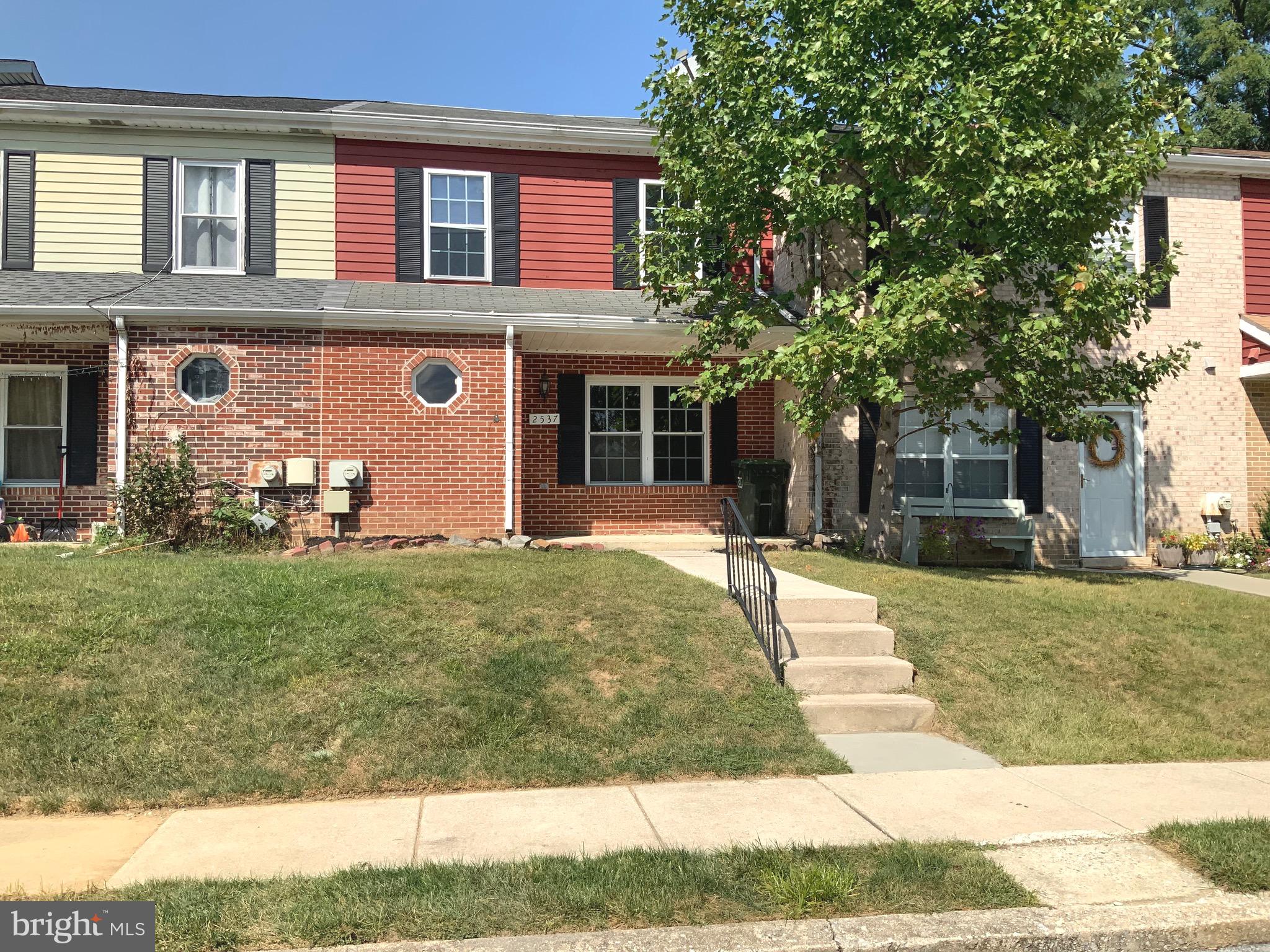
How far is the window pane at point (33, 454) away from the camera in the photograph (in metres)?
12.4

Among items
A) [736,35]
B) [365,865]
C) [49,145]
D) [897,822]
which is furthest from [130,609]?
[49,145]

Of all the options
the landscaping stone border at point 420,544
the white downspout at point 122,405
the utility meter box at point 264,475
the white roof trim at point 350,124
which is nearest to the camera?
the landscaping stone border at point 420,544

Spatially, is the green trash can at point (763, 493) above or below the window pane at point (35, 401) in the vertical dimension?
below

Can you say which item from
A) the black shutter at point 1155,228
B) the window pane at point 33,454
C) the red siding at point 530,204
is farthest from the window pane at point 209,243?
the black shutter at point 1155,228

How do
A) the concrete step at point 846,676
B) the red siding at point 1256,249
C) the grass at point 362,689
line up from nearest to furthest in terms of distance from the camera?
the grass at point 362,689 → the concrete step at point 846,676 → the red siding at point 1256,249

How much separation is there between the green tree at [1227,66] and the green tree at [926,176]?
15339 mm

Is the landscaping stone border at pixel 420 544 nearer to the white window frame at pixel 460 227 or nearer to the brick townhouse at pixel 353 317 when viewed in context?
the brick townhouse at pixel 353 317

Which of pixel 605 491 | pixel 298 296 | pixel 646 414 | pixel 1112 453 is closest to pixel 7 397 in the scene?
pixel 298 296

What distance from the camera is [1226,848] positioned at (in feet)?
14.0

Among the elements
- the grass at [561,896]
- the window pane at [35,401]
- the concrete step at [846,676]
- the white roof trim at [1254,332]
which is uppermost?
the white roof trim at [1254,332]

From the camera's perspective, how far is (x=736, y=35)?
10.3 meters

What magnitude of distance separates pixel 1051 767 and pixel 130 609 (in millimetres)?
6539

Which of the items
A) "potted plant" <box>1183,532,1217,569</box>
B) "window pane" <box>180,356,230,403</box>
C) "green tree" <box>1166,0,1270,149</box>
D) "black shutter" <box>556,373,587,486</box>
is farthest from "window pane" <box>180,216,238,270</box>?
"green tree" <box>1166,0,1270,149</box>

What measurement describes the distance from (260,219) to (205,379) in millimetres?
2862
